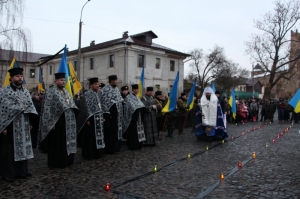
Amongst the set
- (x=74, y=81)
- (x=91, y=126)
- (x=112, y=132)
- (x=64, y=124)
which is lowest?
(x=112, y=132)

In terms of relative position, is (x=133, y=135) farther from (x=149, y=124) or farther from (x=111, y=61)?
(x=111, y=61)

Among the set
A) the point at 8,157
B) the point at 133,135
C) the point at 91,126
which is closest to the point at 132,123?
the point at 133,135

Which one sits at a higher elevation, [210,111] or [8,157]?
[210,111]

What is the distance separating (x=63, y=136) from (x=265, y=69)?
36.3m

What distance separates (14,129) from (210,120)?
291 inches

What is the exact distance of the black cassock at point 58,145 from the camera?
22.7 ft

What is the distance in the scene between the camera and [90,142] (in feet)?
26.3

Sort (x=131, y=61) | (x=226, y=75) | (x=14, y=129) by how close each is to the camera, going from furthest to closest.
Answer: (x=226, y=75) < (x=131, y=61) < (x=14, y=129)

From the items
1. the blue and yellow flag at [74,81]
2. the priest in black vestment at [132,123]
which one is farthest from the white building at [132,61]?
the priest in black vestment at [132,123]

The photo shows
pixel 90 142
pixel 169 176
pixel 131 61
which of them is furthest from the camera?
pixel 131 61

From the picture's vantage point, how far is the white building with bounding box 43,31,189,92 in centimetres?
3312

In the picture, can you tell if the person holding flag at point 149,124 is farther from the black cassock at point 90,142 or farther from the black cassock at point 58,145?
the black cassock at point 58,145

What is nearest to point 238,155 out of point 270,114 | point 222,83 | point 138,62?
point 270,114

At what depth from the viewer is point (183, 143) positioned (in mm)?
10992
